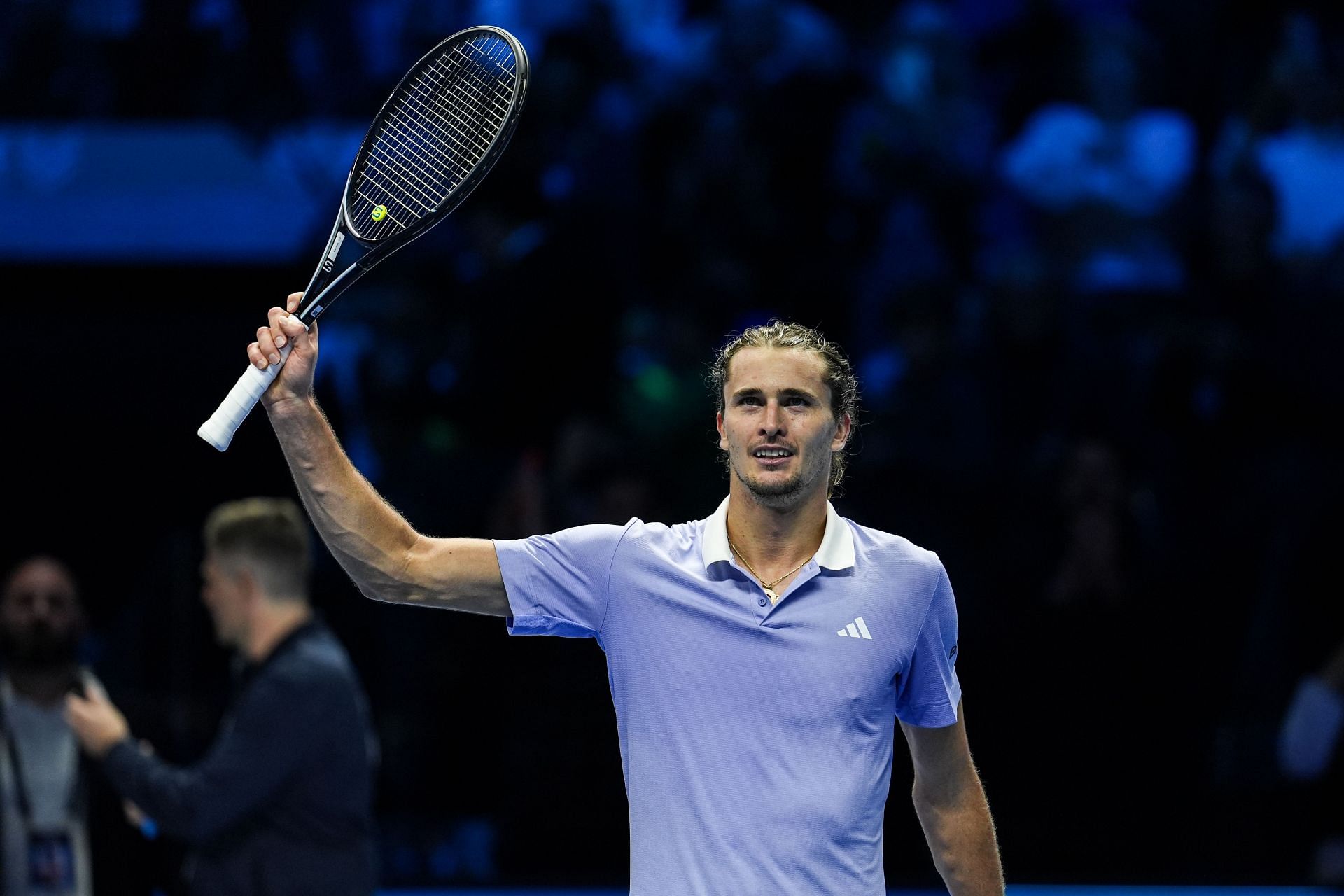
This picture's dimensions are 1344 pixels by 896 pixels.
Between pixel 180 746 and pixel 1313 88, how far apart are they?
16.2 feet

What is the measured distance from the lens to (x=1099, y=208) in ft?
22.0

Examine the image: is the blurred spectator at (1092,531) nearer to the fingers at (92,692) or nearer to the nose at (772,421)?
the fingers at (92,692)

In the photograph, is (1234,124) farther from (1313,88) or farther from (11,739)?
(11,739)

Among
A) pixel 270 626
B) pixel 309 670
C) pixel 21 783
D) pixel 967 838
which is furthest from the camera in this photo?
pixel 21 783

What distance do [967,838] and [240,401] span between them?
1.18 meters

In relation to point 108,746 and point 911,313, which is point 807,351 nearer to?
point 108,746

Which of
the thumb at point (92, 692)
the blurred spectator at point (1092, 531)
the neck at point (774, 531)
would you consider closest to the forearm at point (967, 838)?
the neck at point (774, 531)

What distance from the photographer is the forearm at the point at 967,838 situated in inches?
95.5

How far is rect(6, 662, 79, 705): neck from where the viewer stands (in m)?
4.45

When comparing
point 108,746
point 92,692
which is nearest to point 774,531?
point 108,746

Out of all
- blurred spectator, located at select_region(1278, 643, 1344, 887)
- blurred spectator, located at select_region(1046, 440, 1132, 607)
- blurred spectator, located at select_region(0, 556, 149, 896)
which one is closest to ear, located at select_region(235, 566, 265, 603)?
blurred spectator, located at select_region(0, 556, 149, 896)

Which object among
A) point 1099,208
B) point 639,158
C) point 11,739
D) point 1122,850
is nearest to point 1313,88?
point 1099,208

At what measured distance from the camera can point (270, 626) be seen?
11.9 ft

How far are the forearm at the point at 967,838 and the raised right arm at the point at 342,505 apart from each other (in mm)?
756
